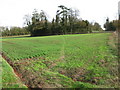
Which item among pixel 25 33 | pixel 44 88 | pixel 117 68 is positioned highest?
pixel 25 33

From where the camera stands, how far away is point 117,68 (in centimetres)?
668

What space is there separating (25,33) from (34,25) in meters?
15.7

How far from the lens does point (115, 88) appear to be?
4.79 metres

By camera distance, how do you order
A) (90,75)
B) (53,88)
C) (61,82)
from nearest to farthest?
(53,88) → (61,82) → (90,75)

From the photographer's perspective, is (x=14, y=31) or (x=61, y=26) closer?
(x=61, y=26)

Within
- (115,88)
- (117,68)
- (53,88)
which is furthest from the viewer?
(117,68)

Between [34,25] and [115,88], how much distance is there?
53.8 m

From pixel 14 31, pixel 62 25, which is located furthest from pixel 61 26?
pixel 14 31

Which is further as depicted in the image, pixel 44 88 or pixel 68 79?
pixel 68 79

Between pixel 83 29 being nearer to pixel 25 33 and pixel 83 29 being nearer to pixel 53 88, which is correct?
pixel 25 33

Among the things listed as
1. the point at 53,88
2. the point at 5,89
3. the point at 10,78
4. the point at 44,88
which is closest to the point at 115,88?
the point at 53,88

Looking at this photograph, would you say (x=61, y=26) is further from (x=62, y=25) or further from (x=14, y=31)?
(x=14, y=31)

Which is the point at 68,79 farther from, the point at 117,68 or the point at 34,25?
the point at 34,25

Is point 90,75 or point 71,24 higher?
point 71,24
